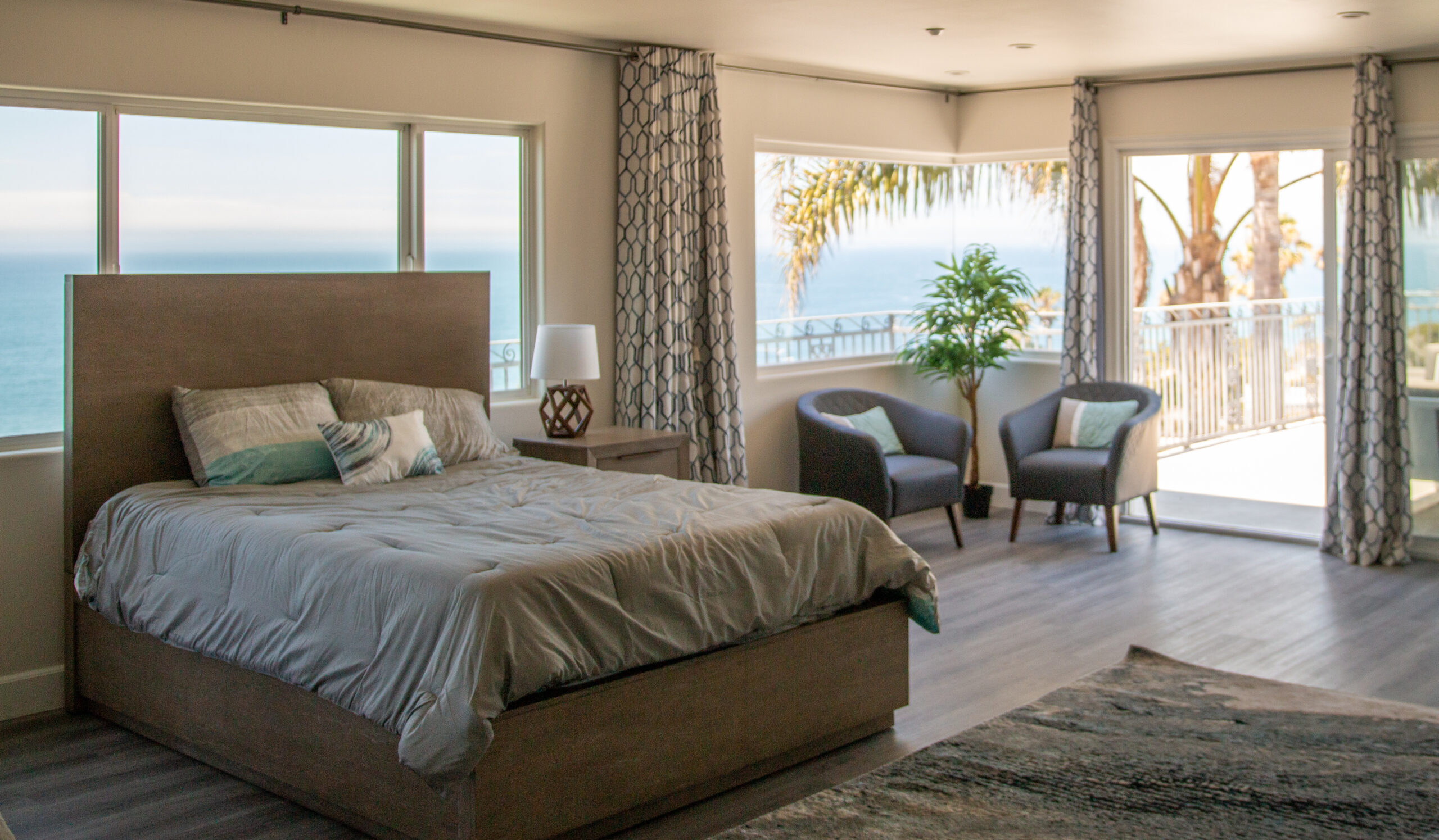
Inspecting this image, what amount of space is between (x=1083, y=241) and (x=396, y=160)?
3.81 m

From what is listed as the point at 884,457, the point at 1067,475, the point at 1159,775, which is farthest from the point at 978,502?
the point at 1159,775

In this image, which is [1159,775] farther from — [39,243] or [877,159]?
[877,159]

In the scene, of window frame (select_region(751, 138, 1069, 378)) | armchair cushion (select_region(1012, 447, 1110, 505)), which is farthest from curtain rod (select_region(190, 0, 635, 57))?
armchair cushion (select_region(1012, 447, 1110, 505))

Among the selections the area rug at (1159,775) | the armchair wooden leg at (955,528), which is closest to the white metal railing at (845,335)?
the armchair wooden leg at (955,528)

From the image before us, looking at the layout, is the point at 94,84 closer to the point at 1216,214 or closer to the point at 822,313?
the point at 822,313

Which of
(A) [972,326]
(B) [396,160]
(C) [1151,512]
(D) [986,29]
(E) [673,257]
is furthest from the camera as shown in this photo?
(A) [972,326]

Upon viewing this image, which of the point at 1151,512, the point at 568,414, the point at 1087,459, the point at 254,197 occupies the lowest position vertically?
the point at 1151,512

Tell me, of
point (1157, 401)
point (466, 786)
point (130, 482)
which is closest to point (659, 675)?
point (466, 786)

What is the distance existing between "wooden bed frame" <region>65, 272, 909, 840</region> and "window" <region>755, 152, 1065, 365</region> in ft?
7.15

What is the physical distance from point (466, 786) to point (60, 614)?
2.19 meters

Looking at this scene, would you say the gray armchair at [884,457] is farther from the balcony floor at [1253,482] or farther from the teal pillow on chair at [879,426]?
the balcony floor at [1253,482]

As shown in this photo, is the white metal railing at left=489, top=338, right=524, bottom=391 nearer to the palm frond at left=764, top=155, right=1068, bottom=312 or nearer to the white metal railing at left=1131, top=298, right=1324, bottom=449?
the palm frond at left=764, top=155, right=1068, bottom=312

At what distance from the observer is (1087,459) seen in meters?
6.41

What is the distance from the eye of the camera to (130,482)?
13.7 feet
